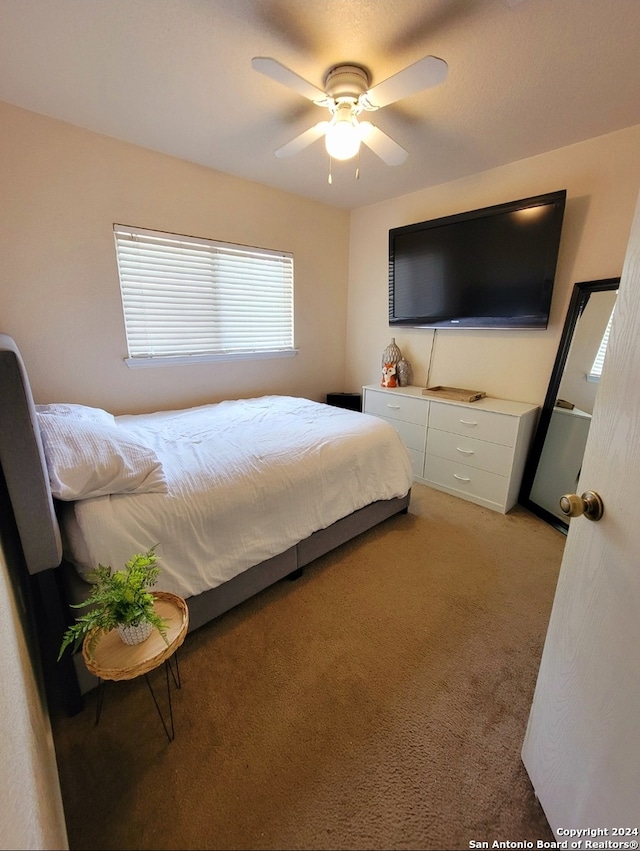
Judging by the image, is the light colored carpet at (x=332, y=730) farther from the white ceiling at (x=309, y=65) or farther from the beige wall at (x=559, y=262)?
the white ceiling at (x=309, y=65)

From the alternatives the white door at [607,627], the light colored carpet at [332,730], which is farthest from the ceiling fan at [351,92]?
the light colored carpet at [332,730]

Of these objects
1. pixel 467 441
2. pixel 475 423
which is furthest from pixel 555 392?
pixel 467 441

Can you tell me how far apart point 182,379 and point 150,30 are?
6.40 ft

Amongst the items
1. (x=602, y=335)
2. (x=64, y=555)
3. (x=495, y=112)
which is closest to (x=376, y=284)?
(x=495, y=112)

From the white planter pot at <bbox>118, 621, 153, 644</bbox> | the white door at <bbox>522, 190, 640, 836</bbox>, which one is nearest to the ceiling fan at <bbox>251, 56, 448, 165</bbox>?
the white door at <bbox>522, 190, 640, 836</bbox>

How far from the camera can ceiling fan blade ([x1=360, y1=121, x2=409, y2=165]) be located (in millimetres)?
1736

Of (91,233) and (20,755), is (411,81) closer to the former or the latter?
(91,233)

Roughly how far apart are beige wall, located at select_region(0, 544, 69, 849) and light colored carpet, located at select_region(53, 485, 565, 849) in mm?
236

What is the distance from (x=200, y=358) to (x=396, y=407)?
5.76ft

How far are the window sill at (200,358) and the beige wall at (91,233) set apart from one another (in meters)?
0.05

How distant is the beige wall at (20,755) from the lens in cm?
52

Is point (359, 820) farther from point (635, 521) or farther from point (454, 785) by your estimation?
point (635, 521)

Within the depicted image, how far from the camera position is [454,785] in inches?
41.8

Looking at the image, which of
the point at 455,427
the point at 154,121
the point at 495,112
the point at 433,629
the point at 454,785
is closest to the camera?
the point at 454,785
